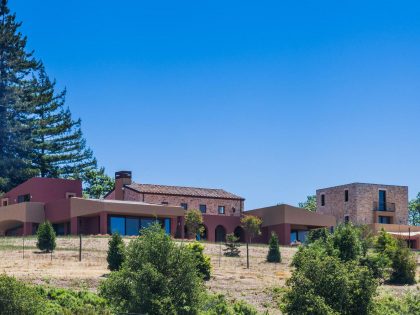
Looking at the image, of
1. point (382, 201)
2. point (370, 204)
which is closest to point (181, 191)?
point (370, 204)

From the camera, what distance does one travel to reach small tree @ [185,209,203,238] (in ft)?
287

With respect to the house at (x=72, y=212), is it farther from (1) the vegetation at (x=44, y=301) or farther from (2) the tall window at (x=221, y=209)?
(1) the vegetation at (x=44, y=301)

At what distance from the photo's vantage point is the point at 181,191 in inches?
3812

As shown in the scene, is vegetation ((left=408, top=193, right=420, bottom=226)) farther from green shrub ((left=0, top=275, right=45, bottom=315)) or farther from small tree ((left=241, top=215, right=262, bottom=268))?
green shrub ((left=0, top=275, right=45, bottom=315))

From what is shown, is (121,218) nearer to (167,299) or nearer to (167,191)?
(167,191)

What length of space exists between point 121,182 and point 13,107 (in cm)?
2044

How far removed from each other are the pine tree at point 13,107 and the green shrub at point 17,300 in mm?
66220

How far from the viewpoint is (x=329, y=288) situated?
148 feet

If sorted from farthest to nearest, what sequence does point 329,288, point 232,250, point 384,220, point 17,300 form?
point 384,220 < point 232,250 < point 329,288 < point 17,300

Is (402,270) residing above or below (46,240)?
below

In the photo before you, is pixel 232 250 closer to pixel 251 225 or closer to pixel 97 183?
pixel 251 225

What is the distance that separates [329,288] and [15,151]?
70.4 metres

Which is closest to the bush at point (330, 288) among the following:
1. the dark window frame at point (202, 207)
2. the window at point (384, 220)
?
the dark window frame at point (202, 207)

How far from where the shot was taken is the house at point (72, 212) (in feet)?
277
